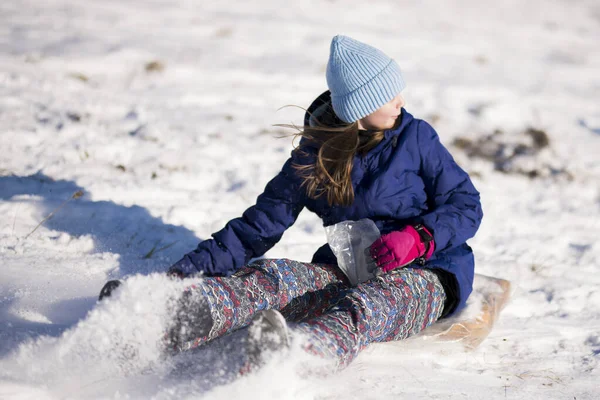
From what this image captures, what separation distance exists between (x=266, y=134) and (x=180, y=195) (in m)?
1.35

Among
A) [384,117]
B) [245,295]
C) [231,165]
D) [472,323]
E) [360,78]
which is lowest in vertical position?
[231,165]

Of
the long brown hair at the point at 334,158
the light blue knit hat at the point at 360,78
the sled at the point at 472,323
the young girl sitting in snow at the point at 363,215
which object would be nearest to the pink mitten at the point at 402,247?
the young girl sitting in snow at the point at 363,215

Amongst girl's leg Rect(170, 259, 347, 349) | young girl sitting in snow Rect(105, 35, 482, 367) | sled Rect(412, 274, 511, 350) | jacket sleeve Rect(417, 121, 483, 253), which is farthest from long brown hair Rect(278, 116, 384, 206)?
sled Rect(412, 274, 511, 350)

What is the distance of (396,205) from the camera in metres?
2.47

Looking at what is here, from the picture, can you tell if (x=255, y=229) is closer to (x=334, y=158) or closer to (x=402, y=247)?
(x=334, y=158)

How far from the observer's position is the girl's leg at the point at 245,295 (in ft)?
6.95

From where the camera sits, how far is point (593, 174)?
4.75m

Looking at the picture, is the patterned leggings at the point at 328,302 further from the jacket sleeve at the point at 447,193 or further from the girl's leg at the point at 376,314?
the jacket sleeve at the point at 447,193

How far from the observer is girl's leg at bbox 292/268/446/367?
2.01 meters

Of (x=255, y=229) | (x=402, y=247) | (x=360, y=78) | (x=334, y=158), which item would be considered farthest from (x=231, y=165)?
(x=402, y=247)

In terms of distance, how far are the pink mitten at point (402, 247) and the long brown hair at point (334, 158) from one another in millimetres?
248

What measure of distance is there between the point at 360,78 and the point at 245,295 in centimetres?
89

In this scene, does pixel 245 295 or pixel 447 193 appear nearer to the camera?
pixel 245 295

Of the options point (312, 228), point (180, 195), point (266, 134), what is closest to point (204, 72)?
point (266, 134)
